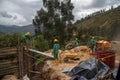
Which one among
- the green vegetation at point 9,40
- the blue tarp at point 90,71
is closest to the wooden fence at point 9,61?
the blue tarp at point 90,71

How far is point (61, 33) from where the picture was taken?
120 feet

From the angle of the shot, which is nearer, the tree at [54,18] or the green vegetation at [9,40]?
the green vegetation at [9,40]

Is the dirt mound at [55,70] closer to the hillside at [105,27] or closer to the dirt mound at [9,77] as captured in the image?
the dirt mound at [9,77]

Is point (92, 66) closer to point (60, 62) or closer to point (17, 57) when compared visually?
point (60, 62)

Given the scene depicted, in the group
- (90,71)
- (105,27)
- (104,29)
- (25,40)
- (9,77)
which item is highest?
(105,27)

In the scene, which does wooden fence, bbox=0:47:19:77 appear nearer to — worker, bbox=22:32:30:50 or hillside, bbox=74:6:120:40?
worker, bbox=22:32:30:50

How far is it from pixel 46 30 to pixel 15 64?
20.4 m

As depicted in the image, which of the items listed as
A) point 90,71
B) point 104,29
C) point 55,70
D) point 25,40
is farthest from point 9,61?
point 104,29

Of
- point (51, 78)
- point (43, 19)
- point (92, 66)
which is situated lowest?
point (51, 78)

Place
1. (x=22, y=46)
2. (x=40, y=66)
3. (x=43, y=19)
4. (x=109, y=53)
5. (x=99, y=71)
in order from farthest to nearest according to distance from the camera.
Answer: (x=43, y=19)
(x=40, y=66)
(x=22, y=46)
(x=109, y=53)
(x=99, y=71)

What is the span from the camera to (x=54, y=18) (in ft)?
118

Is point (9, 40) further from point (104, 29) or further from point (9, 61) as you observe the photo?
point (104, 29)

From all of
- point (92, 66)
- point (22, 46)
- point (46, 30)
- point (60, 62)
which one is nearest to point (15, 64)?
point (22, 46)

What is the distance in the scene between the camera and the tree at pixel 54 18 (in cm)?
3596
